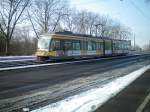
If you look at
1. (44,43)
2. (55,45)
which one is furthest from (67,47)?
(44,43)

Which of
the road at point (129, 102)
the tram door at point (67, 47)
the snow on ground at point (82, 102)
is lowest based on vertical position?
the road at point (129, 102)

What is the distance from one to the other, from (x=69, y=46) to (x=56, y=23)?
3606 centimetres

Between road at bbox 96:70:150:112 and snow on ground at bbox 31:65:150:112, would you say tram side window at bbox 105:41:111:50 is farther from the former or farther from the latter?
snow on ground at bbox 31:65:150:112

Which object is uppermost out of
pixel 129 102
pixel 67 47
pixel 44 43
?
pixel 44 43

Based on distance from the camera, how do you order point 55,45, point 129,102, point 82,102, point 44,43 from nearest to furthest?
point 82,102
point 129,102
point 55,45
point 44,43

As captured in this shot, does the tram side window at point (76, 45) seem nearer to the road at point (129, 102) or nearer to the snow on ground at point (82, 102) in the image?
the road at point (129, 102)

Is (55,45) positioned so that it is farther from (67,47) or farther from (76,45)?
(76,45)

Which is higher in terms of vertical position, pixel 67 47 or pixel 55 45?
pixel 55 45

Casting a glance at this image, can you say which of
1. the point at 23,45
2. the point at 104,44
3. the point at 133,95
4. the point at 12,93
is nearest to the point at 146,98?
the point at 133,95

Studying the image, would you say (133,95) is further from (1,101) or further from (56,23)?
(56,23)

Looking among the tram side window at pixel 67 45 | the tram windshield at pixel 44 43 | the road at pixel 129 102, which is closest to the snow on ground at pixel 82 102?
the road at pixel 129 102

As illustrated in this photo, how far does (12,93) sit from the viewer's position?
1144 centimetres

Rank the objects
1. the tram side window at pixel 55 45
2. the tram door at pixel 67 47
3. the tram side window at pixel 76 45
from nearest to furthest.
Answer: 1. the tram side window at pixel 55 45
2. the tram door at pixel 67 47
3. the tram side window at pixel 76 45

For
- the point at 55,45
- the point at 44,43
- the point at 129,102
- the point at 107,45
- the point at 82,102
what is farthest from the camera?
the point at 107,45
